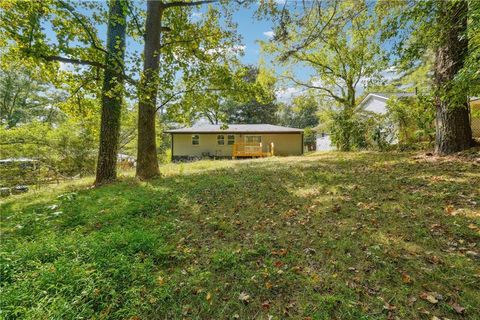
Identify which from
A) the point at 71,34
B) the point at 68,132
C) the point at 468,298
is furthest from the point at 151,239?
the point at 68,132

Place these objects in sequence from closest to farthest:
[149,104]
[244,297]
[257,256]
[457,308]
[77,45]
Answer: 1. [457,308]
2. [244,297]
3. [257,256]
4. [77,45]
5. [149,104]

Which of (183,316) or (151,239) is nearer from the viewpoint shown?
(183,316)

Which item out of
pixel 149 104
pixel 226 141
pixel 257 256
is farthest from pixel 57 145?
pixel 226 141

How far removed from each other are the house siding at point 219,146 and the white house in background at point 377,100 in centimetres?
604

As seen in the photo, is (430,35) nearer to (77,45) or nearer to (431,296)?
(431,296)

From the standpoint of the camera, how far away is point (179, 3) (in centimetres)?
705

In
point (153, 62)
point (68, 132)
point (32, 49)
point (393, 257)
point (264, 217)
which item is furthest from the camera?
point (68, 132)

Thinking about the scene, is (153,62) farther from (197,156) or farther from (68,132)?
(197,156)

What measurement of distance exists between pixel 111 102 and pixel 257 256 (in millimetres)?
6324

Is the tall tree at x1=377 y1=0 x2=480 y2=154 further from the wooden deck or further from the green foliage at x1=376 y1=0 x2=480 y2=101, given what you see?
the wooden deck

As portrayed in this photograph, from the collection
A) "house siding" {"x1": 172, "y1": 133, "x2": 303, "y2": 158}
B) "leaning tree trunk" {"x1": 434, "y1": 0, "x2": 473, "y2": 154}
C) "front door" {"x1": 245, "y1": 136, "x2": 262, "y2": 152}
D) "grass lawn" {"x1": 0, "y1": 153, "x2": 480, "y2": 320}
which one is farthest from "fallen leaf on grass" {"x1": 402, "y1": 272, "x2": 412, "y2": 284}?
"house siding" {"x1": 172, "y1": 133, "x2": 303, "y2": 158}

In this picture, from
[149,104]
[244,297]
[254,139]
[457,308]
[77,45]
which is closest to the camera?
[457,308]

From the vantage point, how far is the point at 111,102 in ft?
A: 22.6

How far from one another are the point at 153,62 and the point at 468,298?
780 centimetres
